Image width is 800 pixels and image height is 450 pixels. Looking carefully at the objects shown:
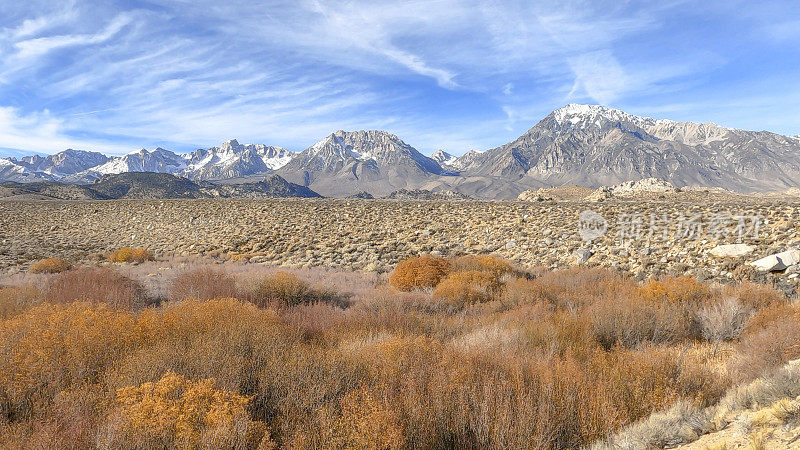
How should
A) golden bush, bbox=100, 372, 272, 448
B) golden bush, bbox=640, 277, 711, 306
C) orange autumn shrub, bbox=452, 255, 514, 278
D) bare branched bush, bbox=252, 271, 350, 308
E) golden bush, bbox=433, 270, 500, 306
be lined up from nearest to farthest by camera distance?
golden bush, bbox=100, 372, 272, 448 < golden bush, bbox=640, 277, 711, 306 < golden bush, bbox=433, 270, 500, 306 < bare branched bush, bbox=252, 271, 350, 308 < orange autumn shrub, bbox=452, 255, 514, 278

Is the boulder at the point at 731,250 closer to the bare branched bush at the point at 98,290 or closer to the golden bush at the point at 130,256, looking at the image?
the bare branched bush at the point at 98,290

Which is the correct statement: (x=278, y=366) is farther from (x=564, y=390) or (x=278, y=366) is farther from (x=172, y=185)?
(x=172, y=185)

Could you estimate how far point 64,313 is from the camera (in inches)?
205

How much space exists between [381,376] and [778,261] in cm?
1114

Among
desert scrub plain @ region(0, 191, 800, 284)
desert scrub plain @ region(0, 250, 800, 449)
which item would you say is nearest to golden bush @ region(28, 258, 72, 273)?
desert scrub plain @ region(0, 191, 800, 284)

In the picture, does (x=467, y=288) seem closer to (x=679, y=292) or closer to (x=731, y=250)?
(x=679, y=292)

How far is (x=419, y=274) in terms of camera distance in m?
11.3

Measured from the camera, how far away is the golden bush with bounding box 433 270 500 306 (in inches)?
367

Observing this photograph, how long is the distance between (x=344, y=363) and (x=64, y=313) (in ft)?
13.0

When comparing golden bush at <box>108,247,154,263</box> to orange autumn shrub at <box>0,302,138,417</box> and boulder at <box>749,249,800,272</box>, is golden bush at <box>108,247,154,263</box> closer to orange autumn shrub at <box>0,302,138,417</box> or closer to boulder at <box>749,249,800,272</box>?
orange autumn shrub at <box>0,302,138,417</box>

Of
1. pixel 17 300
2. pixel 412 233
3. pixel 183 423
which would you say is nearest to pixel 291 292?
pixel 17 300

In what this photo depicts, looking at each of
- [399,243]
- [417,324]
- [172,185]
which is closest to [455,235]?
[399,243]

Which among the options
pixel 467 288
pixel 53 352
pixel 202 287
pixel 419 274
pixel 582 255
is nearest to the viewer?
pixel 53 352

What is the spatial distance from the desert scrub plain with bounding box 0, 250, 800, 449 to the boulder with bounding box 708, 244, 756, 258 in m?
3.61
